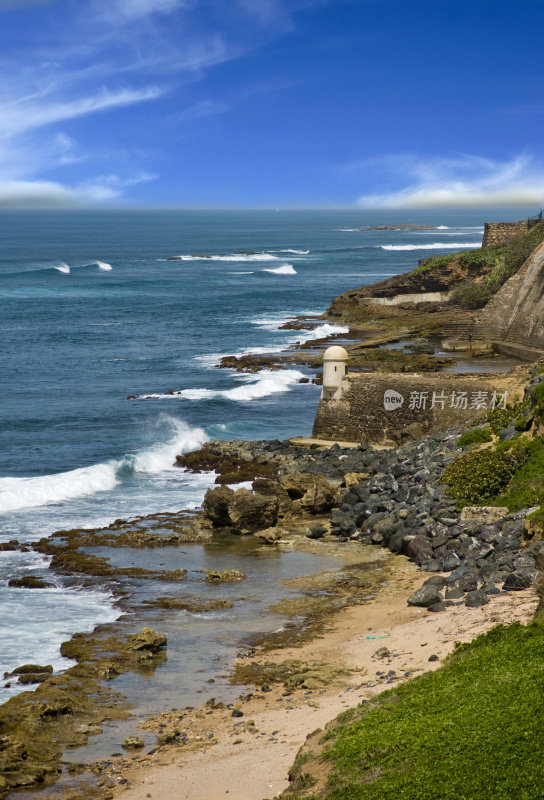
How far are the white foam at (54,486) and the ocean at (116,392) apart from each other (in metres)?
0.06

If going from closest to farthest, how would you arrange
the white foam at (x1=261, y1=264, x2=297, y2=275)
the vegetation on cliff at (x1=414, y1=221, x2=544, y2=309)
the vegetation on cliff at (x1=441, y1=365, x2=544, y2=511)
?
the vegetation on cliff at (x1=441, y1=365, x2=544, y2=511) < the vegetation on cliff at (x1=414, y1=221, x2=544, y2=309) < the white foam at (x1=261, y1=264, x2=297, y2=275)

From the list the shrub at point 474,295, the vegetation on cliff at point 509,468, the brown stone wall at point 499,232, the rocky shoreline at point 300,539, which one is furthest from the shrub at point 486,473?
the brown stone wall at point 499,232

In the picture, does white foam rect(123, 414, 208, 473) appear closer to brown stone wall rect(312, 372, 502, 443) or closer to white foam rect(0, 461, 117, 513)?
white foam rect(0, 461, 117, 513)

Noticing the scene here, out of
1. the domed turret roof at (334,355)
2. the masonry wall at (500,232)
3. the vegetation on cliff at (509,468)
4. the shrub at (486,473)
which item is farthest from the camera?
the masonry wall at (500,232)

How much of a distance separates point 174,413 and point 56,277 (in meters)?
69.7

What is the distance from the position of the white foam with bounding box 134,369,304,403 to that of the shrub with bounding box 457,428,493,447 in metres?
17.8

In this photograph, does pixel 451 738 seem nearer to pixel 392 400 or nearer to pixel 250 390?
pixel 392 400

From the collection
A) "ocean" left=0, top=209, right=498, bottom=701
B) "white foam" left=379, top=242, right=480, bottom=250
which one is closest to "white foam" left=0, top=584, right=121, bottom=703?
"ocean" left=0, top=209, right=498, bottom=701

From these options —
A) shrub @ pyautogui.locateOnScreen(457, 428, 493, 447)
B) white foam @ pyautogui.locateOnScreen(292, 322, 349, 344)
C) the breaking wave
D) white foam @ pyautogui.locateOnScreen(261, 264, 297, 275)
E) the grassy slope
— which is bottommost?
the breaking wave

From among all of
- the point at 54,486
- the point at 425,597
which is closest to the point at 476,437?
the point at 425,597

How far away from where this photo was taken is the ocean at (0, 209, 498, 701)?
2583 centimetres

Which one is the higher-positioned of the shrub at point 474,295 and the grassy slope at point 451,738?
the shrub at point 474,295

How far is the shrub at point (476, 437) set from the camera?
27156mm

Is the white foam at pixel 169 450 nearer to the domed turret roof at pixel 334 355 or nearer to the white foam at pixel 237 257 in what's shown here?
the domed turret roof at pixel 334 355
